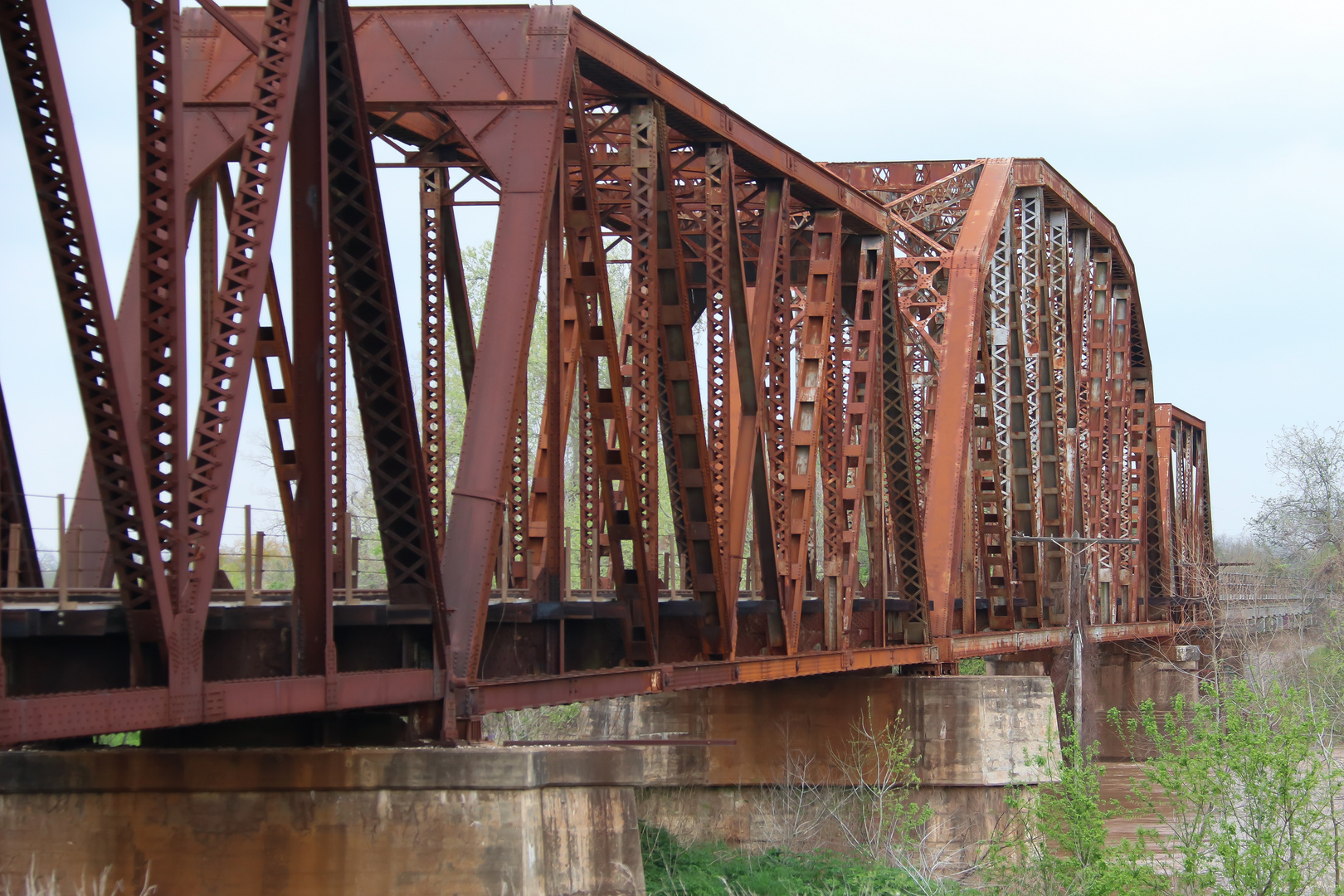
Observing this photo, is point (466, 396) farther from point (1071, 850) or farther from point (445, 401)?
point (1071, 850)

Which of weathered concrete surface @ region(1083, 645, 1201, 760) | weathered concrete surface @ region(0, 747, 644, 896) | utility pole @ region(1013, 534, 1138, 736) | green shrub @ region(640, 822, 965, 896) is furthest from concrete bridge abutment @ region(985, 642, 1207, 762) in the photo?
weathered concrete surface @ region(0, 747, 644, 896)

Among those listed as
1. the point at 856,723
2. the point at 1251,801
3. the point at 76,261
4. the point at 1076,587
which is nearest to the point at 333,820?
the point at 76,261

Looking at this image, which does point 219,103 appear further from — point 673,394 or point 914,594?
point 914,594

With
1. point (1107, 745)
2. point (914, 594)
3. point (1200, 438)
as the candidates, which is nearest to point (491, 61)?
point (914, 594)

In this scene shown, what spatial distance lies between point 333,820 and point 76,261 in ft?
15.3

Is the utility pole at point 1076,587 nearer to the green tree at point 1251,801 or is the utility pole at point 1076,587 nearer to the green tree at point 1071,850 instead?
the green tree at point 1071,850

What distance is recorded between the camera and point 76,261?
291 inches

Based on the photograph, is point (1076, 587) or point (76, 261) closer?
point (76, 261)

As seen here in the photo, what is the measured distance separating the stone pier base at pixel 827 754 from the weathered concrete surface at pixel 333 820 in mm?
12407

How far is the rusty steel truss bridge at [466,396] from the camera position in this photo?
809 cm

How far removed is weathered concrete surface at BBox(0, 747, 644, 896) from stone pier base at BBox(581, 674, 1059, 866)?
12407 mm

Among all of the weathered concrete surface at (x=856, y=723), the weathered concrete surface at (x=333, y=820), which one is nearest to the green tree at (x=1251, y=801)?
the weathered concrete surface at (x=856, y=723)

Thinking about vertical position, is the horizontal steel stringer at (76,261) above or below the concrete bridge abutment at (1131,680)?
above

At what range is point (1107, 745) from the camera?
145 ft
